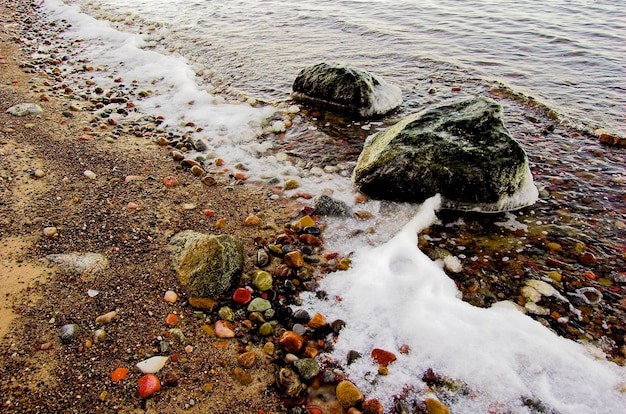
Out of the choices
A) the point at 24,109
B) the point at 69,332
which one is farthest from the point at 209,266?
the point at 24,109

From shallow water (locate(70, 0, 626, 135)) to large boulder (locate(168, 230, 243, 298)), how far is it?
5.42m

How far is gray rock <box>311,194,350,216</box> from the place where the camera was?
483cm

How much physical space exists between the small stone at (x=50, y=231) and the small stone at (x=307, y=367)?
2901mm

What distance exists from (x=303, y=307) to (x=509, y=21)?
1352 centimetres

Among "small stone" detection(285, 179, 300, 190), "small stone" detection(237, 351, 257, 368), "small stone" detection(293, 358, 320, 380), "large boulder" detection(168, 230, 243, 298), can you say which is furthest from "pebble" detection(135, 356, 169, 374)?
"small stone" detection(285, 179, 300, 190)

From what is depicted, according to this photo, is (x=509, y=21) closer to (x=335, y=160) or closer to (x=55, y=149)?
(x=335, y=160)

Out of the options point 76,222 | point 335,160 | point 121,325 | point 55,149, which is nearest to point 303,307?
point 121,325

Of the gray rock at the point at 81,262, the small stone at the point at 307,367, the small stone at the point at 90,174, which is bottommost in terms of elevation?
the small stone at the point at 307,367

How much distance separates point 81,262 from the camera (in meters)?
3.66

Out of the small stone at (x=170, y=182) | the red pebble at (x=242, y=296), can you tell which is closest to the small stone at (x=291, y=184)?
the small stone at (x=170, y=182)

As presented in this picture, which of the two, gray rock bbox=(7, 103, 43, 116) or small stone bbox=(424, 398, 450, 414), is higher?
gray rock bbox=(7, 103, 43, 116)

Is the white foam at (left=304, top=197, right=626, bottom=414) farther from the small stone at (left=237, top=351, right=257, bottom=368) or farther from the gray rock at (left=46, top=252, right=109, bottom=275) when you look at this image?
the gray rock at (left=46, top=252, right=109, bottom=275)

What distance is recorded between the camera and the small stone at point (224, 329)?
318 cm

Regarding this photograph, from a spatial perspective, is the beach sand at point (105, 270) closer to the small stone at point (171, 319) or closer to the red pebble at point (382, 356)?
the small stone at point (171, 319)
